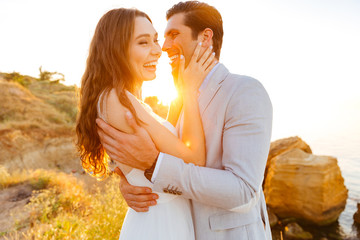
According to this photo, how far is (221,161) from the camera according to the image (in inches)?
68.5

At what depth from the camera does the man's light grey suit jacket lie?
4.74 feet

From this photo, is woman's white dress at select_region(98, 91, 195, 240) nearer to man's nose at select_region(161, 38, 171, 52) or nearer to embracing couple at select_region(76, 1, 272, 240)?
embracing couple at select_region(76, 1, 272, 240)

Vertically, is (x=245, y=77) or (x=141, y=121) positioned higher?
(x=245, y=77)

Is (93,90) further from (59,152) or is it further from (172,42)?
(59,152)

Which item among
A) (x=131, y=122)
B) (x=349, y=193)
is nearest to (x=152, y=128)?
(x=131, y=122)

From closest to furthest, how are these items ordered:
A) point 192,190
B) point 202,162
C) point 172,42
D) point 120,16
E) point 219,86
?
1. point 192,190
2. point 202,162
3. point 219,86
4. point 120,16
5. point 172,42

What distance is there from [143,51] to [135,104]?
0.68m

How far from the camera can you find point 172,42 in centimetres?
273

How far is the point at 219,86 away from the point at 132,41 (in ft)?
3.23

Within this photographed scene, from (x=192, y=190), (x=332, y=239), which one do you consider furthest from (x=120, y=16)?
(x=332, y=239)

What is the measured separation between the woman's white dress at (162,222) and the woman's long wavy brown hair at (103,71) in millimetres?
253

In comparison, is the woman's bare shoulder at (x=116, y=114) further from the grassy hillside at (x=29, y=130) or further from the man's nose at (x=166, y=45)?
the grassy hillside at (x=29, y=130)

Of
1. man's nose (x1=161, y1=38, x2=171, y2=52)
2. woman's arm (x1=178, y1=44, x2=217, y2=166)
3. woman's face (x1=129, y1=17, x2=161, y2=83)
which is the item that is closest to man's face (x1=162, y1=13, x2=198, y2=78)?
man's nose (x1=161, y1=38, x2=171, y2=52)

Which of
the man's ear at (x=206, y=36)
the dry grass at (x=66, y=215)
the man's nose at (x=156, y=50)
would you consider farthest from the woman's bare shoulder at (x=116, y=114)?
the dry grass at (x=66, y=215)
